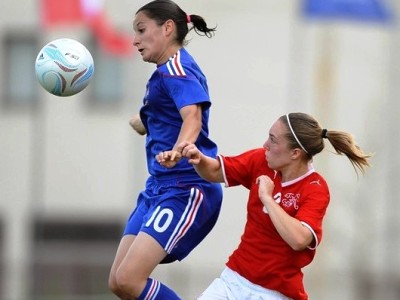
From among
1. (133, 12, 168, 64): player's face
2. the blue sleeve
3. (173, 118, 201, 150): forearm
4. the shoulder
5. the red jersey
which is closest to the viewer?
the red jersey

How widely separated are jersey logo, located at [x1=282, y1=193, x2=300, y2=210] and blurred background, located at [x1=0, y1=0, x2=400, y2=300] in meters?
15.4

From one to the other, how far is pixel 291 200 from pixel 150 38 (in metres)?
1.36

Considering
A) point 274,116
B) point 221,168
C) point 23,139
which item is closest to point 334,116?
point 274,116

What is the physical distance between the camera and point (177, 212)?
780 centimetres

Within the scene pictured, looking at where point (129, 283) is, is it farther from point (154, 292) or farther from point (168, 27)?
point (168, 27)

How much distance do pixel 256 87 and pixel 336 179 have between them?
232 cm

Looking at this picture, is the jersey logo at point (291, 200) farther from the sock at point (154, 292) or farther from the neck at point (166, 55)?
the neck at point (166, 55)

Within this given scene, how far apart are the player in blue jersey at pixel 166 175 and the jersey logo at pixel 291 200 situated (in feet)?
2.20

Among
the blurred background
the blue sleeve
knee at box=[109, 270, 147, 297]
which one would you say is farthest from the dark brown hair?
the blurred background

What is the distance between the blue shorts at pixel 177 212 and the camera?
25.4 ft

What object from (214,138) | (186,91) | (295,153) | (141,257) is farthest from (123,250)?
(214,138)

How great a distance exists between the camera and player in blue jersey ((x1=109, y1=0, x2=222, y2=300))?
7656 mm

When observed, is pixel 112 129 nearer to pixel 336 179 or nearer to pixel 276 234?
pixel 336 179

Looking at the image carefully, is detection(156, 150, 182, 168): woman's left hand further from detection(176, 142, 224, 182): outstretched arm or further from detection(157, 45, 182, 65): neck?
detection(157, 45, 182, 65): neck
